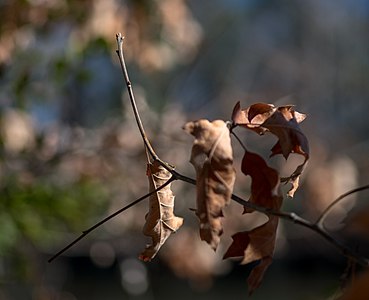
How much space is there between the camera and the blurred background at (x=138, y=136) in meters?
2.58

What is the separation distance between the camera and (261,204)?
37.2 inches

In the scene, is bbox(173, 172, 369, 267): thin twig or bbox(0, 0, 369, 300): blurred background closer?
bbox(173, 172, 369, 267): thin twig

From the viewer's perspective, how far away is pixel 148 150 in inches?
39.0

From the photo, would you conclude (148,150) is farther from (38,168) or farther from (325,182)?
(325,182)

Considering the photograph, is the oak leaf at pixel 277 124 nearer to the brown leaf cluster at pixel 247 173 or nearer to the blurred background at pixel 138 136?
the brown leaf cluster at pixel 247 173

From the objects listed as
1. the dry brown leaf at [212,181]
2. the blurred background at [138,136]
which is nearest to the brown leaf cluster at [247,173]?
the dry brown leaf at [212,181]

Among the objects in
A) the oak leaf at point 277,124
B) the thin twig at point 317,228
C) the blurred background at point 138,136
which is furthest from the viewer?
the blurred background at point 138,136

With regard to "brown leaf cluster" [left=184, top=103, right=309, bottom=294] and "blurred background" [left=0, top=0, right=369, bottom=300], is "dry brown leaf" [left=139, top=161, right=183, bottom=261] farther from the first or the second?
"blurred background" [left=0, top=0, right=369, bottom=300]

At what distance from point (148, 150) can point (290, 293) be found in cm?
470

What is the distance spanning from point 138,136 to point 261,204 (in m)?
2.61

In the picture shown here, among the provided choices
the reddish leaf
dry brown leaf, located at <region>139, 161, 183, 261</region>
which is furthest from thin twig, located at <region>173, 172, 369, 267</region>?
dry brown leaf, located at <region>139, 161, 183, 261</region>

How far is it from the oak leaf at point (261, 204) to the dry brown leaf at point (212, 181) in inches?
2.4

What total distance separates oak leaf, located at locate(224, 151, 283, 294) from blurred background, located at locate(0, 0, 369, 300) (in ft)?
0.31

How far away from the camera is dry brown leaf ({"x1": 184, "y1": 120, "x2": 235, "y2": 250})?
2.91 ft
